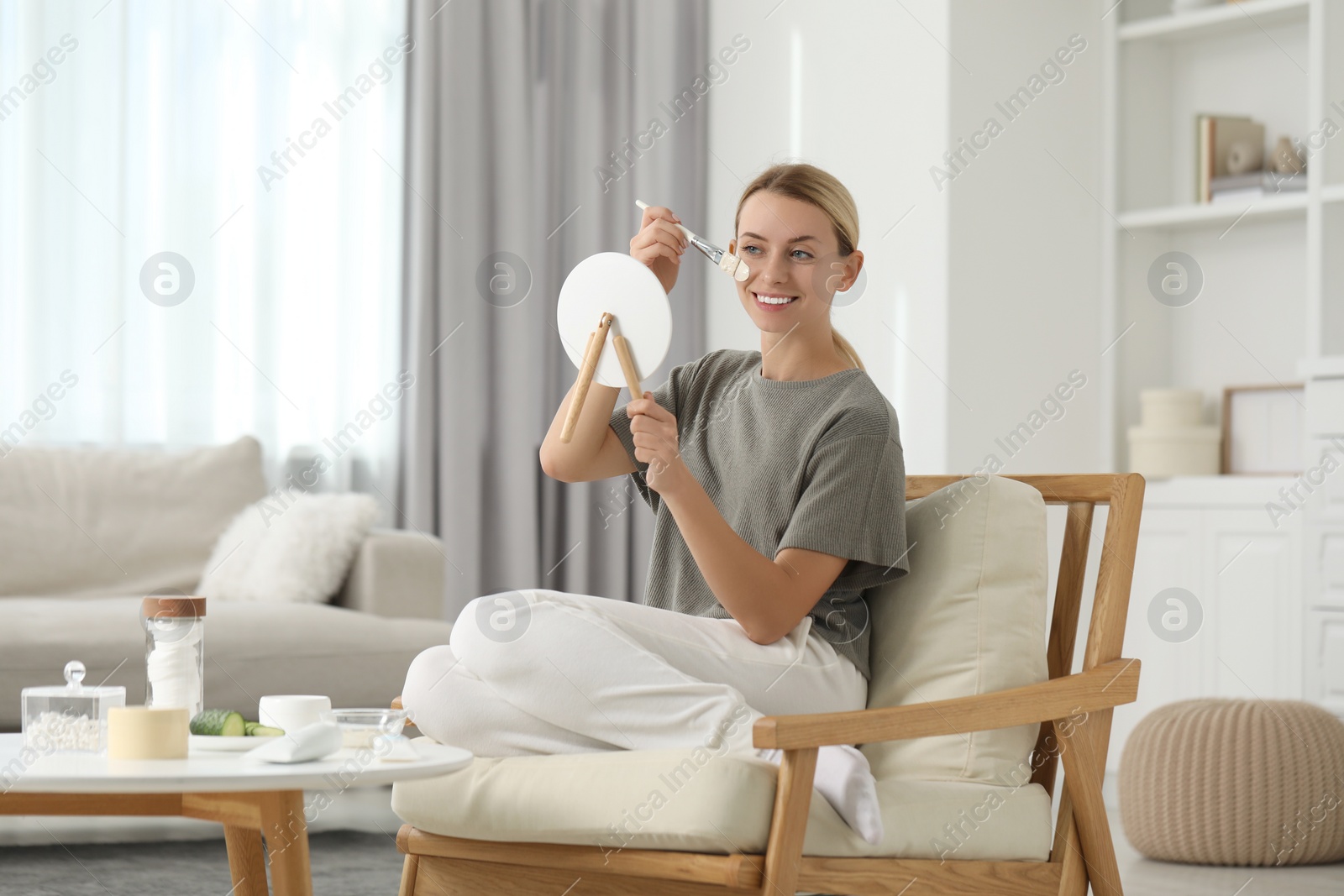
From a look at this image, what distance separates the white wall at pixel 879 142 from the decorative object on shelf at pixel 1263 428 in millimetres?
821

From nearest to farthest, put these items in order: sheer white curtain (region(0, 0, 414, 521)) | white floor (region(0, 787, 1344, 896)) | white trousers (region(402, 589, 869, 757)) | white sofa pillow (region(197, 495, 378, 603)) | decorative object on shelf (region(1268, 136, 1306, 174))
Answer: white trousers (region(402, 589, 869, 757)) → white floor (region(0, 787, 1344, 896)) → white sofa pillow (region(197, 495, 378, 603)) → sheer white curtain (region(0, 0, 414, 521)) → decorative object on shelf (region(1268, 136, 1306, 174))

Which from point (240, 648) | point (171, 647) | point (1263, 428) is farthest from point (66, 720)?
point (1263, 428)

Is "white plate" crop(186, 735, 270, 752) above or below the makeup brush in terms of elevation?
below

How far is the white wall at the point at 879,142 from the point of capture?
11.9ft

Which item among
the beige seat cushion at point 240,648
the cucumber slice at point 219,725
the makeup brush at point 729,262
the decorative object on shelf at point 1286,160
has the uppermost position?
the decorative object on shelf at point 1286,160

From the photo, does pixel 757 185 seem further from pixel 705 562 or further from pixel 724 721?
pixel 724 721

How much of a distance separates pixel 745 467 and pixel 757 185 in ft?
1.25

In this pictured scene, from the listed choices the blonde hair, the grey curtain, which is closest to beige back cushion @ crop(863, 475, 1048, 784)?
the blonde hair

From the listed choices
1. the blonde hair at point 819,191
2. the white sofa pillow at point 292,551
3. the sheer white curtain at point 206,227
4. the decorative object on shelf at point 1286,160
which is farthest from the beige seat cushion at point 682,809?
the decorative object on shelf at point 1286,160

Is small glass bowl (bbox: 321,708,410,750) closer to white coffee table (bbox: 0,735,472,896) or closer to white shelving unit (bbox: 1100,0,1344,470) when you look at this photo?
white coffee table (bbox: 0,735,472,896)

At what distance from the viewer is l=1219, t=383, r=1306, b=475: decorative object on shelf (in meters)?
3.64

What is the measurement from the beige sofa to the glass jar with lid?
1.12m

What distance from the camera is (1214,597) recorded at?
141 inches

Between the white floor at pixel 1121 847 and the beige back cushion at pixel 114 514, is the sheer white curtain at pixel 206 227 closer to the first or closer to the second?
the beige back cushion at pixel 114 514
